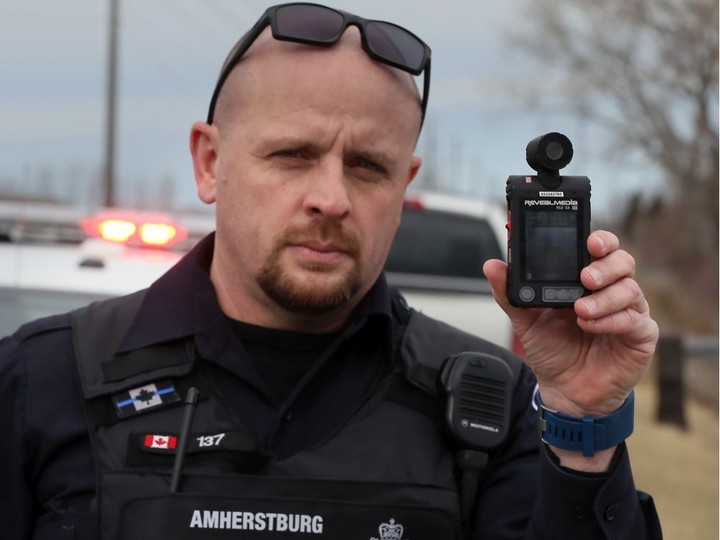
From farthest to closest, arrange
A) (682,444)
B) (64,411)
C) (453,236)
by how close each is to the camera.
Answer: (682,444) → (453,236) → (64,411)

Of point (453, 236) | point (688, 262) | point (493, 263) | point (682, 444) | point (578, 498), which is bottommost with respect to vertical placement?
point (688, 262)

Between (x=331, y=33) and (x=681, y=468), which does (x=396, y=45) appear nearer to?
(x=331, y=33)

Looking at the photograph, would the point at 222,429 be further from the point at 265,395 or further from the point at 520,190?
the point at 520,190

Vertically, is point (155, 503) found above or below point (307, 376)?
below

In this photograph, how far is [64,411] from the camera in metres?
2.29

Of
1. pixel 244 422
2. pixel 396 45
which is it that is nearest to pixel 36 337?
pixel 244 422

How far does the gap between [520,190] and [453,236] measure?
526 cm

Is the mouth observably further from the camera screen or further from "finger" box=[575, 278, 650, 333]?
"finger" box=[575, 278, 650, 333]

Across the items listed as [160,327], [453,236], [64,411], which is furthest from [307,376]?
[453,236]

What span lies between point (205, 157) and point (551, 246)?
2.94 ft

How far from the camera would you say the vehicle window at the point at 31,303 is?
154 inches

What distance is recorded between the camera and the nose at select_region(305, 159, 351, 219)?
7.68 ft

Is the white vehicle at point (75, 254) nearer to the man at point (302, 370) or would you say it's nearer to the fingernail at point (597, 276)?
the man at point (302, 370)

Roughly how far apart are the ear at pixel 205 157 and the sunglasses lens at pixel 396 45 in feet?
1.32
